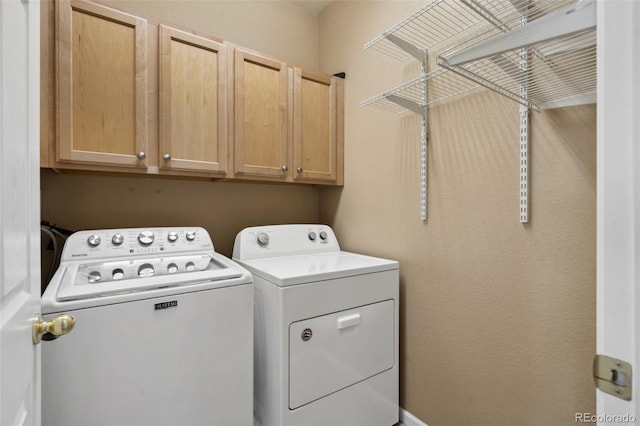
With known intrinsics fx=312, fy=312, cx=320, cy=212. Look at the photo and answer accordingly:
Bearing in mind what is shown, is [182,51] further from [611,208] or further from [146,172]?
[611,208]

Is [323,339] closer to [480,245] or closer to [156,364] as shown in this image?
[156,364]

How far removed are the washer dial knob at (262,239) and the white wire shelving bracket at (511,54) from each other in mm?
935

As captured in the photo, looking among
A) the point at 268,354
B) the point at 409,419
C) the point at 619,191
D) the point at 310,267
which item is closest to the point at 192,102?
the point at 310,267

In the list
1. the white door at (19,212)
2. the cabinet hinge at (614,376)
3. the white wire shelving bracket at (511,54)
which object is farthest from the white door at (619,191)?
the white door at (19,212)

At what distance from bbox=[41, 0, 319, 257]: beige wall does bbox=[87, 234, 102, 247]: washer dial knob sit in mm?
270

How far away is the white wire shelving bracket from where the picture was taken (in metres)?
0.76

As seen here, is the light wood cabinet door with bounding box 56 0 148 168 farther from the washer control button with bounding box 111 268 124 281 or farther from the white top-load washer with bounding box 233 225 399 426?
the white top-load washer with bounding box 233 225 399 426

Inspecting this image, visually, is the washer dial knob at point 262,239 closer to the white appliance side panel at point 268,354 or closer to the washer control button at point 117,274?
the white appliance side panel at point 268,354

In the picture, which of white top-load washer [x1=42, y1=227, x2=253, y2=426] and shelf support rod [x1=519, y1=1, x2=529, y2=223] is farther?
shelf support rod [x1=519, y1=1, x2=529, y2=223]

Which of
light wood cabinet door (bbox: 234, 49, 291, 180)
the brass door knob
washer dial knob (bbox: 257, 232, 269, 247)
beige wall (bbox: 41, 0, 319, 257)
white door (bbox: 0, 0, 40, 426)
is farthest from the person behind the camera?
washer dial knob (bbox: 257, 232, 269, 247)

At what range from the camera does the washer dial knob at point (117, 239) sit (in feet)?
5.02

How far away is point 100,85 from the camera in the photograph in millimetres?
1435

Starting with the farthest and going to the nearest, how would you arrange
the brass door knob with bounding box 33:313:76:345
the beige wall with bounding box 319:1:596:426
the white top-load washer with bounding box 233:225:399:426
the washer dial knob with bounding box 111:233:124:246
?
the washer dial knob with bounding box 111:233:124:246
the white top-load washer with bounding box 233:225:399:426
the beige wall with bounding box 319:1:596:426
the brass door knob with bounding box 33:313:76:345

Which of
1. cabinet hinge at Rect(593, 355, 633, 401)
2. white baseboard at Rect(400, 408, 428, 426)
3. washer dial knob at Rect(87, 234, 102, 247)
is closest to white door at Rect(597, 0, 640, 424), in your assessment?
cabinet hinge at Rect(593, 355, 633, 401)
